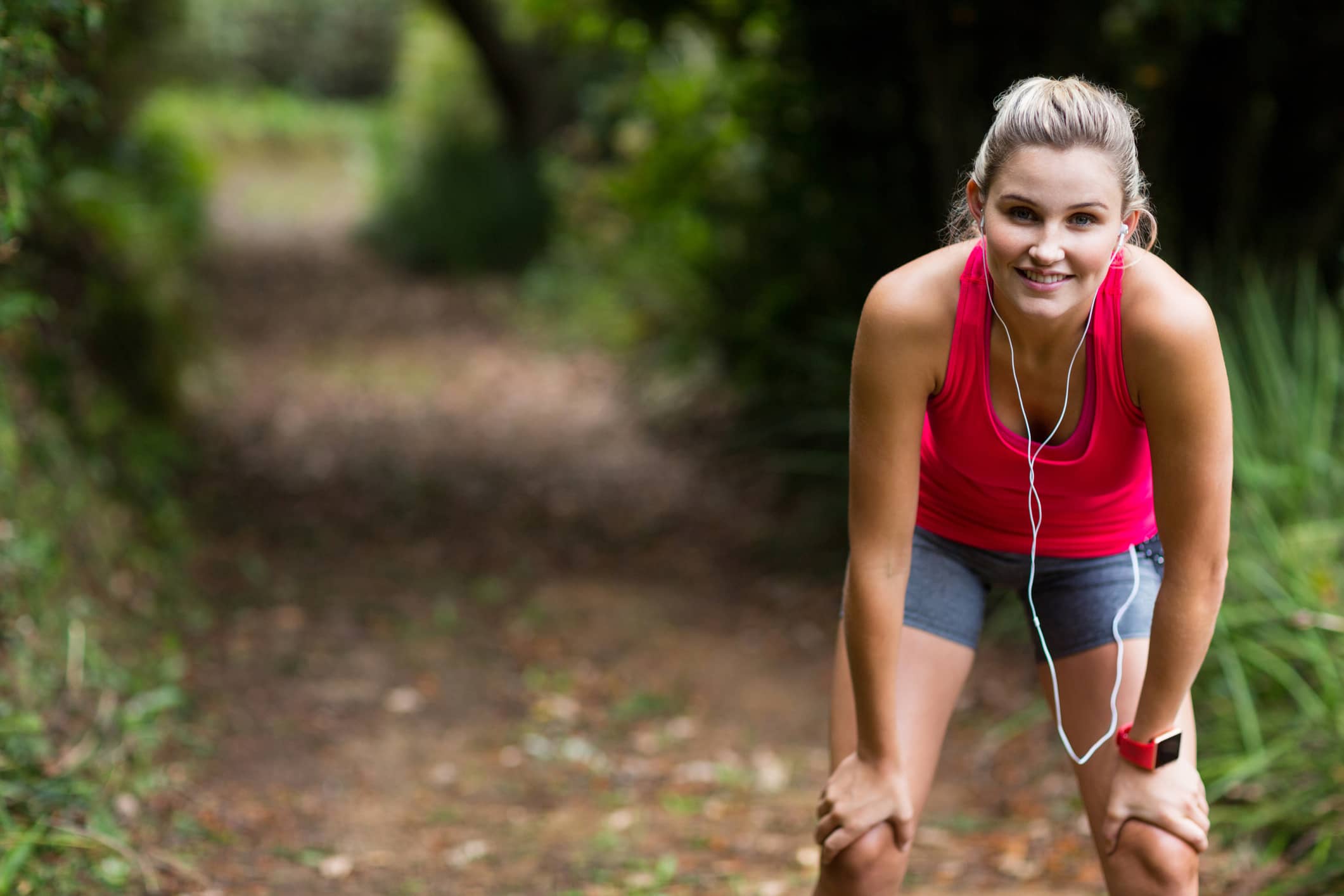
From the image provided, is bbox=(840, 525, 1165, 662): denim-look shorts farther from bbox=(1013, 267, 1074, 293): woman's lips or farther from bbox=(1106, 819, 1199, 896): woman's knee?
bbox=(1013, 267, 1074, 293): woman's lips

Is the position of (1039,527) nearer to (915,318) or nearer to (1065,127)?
(915,318)

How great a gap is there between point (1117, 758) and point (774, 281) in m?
4.80

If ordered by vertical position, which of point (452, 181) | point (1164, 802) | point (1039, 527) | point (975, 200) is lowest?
point (1164, 802)

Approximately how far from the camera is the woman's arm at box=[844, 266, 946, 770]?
2.09 m

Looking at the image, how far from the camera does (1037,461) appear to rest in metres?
2.18

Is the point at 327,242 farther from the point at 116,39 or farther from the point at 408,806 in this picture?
the point at 408,806

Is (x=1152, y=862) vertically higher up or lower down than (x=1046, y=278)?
lower down

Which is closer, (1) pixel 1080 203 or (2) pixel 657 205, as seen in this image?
(1) pixel 1080 203

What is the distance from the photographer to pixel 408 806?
158 inches

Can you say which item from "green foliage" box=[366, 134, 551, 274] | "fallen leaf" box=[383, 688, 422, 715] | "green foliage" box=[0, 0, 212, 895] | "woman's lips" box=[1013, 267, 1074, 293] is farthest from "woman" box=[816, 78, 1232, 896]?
"green foliage" box=[366, 134, 551, 274]

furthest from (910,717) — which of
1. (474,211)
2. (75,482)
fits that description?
(474,211)

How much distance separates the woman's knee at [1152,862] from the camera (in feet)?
6.91

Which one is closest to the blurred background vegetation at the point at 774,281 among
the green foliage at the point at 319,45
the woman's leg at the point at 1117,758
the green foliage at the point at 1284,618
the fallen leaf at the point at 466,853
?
the green foliage at the point at 1284,618

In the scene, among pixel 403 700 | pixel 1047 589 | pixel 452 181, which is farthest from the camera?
pixel 452 181
